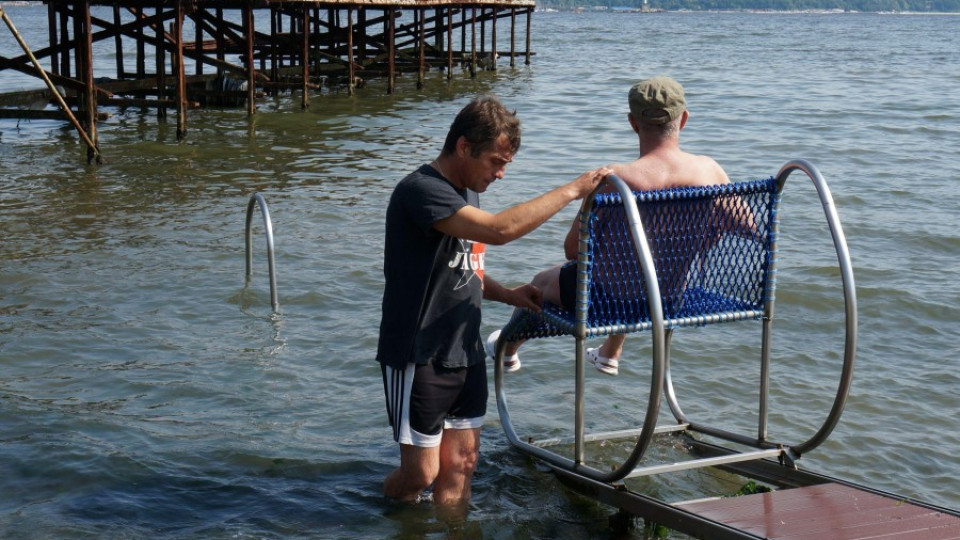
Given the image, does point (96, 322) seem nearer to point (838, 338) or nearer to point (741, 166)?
point (838, 338)

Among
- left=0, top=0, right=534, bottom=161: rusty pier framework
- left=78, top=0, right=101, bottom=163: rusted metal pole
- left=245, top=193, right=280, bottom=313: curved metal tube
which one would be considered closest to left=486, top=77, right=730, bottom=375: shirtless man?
left=245, top=193, right=280, bottom=313: curved metal tube

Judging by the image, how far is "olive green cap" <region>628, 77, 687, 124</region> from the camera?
427cm

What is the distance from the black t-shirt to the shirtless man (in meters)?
0.39

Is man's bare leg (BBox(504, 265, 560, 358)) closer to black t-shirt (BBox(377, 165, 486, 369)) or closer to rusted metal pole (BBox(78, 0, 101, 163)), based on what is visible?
black t-shirt (BBox(377, 165, 486, 369))

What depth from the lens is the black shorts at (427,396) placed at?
13.6 feet

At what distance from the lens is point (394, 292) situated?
4.11 m

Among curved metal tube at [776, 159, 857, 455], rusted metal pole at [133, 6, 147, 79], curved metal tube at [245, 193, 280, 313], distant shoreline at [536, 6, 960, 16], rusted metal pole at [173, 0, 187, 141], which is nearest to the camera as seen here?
curved metal tube at [776, 159, 857, 455]

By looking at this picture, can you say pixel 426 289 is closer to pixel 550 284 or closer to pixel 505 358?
pixel 550 284

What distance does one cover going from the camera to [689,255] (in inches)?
165

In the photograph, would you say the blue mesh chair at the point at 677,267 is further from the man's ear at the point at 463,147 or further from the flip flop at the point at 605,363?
the flip flop at the point at 605,363

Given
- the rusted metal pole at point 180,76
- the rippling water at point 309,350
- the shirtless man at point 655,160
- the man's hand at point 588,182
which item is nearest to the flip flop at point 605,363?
the rippling water at point 309,350

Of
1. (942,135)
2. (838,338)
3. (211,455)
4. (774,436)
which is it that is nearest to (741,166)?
(942,135)

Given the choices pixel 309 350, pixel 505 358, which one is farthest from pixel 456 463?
pixel 309 350

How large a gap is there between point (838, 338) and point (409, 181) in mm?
4550
